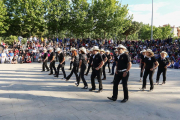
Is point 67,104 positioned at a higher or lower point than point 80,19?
lower

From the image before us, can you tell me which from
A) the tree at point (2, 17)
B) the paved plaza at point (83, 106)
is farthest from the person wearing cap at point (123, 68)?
the tree at point (2, 17)

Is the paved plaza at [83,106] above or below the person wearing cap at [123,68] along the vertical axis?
below

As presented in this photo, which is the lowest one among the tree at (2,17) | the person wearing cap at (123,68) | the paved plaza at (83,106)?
the paved plaza at (83,106)

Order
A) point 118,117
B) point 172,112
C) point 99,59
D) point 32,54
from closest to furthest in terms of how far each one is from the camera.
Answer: point 118,117 < point 172,112 < point 99,59 < point 32,54

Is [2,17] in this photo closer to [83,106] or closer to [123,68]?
[83,106]

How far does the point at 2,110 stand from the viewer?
439cm

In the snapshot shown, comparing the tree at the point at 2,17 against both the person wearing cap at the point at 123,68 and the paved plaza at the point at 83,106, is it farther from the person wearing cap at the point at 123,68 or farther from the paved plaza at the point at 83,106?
the person wearing cap at the point at 123,68

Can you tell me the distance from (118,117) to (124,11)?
107 feet

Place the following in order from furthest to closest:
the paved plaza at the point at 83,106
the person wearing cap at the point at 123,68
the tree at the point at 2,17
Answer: the tree at the point at 2,17
the person wearing cap at the point at 123,68
the paved plaza at the point at 83,106

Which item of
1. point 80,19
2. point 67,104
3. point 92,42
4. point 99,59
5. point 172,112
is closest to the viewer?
point 172,112

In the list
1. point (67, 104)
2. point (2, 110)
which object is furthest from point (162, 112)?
point (2, 110)

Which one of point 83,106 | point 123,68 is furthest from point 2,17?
point 123,68

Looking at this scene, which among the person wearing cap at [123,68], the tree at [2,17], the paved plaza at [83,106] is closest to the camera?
the paved plaza at [83,106]

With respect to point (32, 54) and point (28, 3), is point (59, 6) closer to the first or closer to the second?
point (28, 3)
